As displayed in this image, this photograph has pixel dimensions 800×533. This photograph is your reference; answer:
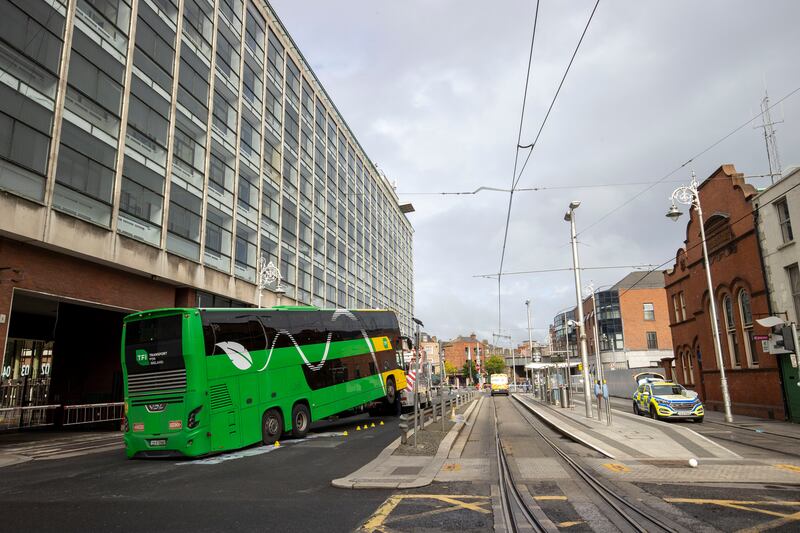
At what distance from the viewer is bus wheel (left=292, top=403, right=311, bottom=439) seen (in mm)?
16031

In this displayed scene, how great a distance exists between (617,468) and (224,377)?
9.01m

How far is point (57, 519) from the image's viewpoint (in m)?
6.60

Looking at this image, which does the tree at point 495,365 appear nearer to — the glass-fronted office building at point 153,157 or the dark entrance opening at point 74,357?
the glass-fronted office building at point 153,157

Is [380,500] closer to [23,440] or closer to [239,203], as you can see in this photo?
[23,440]

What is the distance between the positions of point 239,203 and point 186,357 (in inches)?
686

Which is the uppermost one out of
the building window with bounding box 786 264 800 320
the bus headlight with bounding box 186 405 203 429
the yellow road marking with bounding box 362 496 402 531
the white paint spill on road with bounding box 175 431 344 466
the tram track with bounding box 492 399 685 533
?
the building window with bounding box 786 264 800 320

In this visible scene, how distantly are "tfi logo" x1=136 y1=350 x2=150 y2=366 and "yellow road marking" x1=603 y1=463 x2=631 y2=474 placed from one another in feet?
33.8

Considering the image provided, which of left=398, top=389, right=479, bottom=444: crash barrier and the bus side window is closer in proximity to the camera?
left=398, top=389, right=479, bottom=444: crash barrier

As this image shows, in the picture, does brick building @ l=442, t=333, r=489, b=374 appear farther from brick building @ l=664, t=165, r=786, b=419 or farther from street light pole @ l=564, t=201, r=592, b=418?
Answer: street light pole @ l=564, t=201, r=592, b=418

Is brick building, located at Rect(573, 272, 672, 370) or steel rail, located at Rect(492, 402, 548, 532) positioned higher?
brick building, located at Rect(573, 272, 672, 370)

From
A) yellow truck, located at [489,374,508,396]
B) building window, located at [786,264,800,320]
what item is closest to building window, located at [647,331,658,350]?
yellow truck, located at [489,374,508,396]

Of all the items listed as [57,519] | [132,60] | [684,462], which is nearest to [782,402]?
[684,462]

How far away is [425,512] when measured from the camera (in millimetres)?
6793

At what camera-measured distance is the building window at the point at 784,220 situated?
2187 cm
